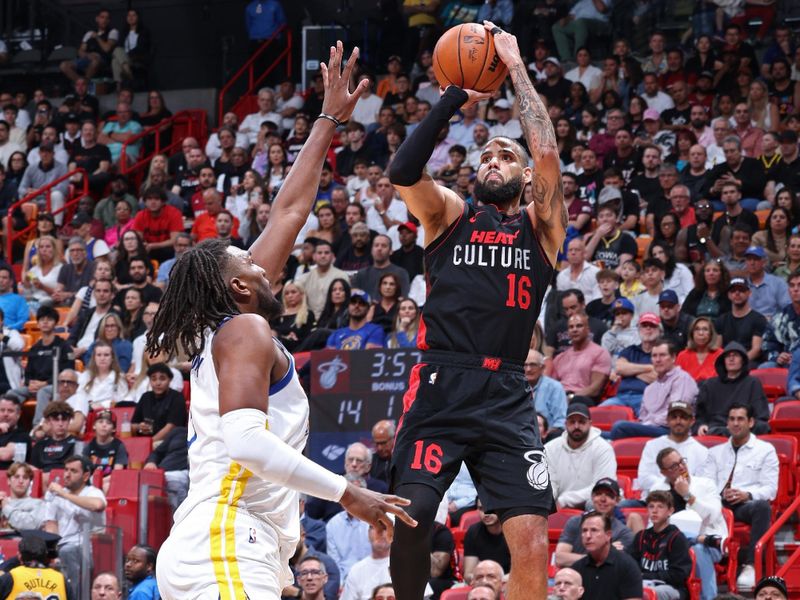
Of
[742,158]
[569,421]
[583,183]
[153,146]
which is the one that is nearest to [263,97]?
[153,146]

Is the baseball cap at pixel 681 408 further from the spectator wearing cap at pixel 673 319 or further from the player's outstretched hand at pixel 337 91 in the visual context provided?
the player's outstretched hand at pixel 337 91

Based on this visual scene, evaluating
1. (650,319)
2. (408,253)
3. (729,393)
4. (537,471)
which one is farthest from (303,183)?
(408,253)

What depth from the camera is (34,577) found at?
1002 centimetres

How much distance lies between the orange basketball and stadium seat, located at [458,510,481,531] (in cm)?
551

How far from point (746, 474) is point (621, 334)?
2.84 m

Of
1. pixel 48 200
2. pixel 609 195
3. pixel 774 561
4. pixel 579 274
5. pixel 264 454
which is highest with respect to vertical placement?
pixel 264 454

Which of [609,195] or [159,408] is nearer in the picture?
[159,408]

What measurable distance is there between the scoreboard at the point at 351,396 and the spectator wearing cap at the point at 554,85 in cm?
706

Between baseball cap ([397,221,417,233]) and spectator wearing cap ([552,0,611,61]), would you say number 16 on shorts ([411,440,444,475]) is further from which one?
spectator wearing cap ([552,0,611,61])

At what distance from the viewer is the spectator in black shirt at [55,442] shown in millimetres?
12852

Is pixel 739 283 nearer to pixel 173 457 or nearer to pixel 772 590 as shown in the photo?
pixel 772 590

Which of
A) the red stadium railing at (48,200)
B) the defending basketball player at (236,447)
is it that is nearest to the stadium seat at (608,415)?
the defending basketball player at (236,447)

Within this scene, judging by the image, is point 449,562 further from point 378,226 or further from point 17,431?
point 378,226

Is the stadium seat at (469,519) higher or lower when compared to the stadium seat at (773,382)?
lower
